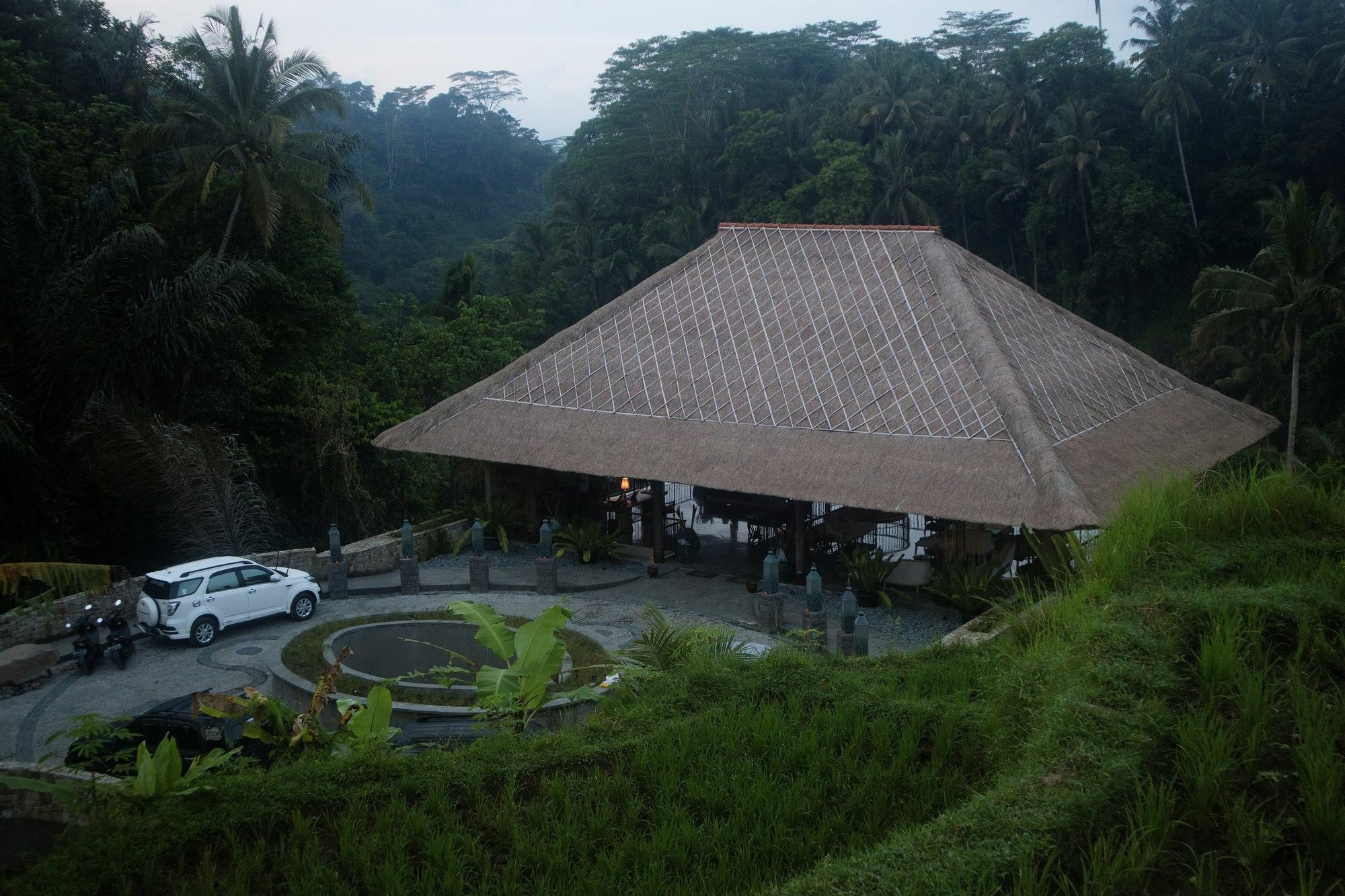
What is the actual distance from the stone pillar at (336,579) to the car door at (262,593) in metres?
1.48

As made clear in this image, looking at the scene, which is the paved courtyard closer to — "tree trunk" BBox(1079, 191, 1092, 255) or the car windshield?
the car windshield

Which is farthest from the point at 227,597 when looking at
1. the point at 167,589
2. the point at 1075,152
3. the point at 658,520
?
the point at 1075,152

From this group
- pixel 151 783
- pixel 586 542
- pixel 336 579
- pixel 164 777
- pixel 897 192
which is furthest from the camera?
pixel 897 192

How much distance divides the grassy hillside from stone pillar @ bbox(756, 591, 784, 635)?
7643mm

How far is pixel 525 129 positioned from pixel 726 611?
93.7 meters

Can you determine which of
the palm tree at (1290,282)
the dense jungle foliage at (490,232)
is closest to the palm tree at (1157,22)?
the dense jungle foliage at (490,232)

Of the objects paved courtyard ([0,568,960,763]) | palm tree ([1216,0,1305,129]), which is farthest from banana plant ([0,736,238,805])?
palm tree ([1216,0,1305,129])

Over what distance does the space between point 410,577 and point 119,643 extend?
477 cm

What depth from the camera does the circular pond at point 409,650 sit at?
13.7 metres

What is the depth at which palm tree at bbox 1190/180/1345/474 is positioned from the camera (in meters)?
25.0

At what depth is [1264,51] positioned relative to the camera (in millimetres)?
42156

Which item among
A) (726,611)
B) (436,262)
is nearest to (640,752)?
(726,611)

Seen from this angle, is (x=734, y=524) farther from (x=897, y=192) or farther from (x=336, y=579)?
(x=897, y=192)

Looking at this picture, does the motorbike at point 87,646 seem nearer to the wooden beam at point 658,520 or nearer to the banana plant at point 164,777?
the banana plant at point 164,777
